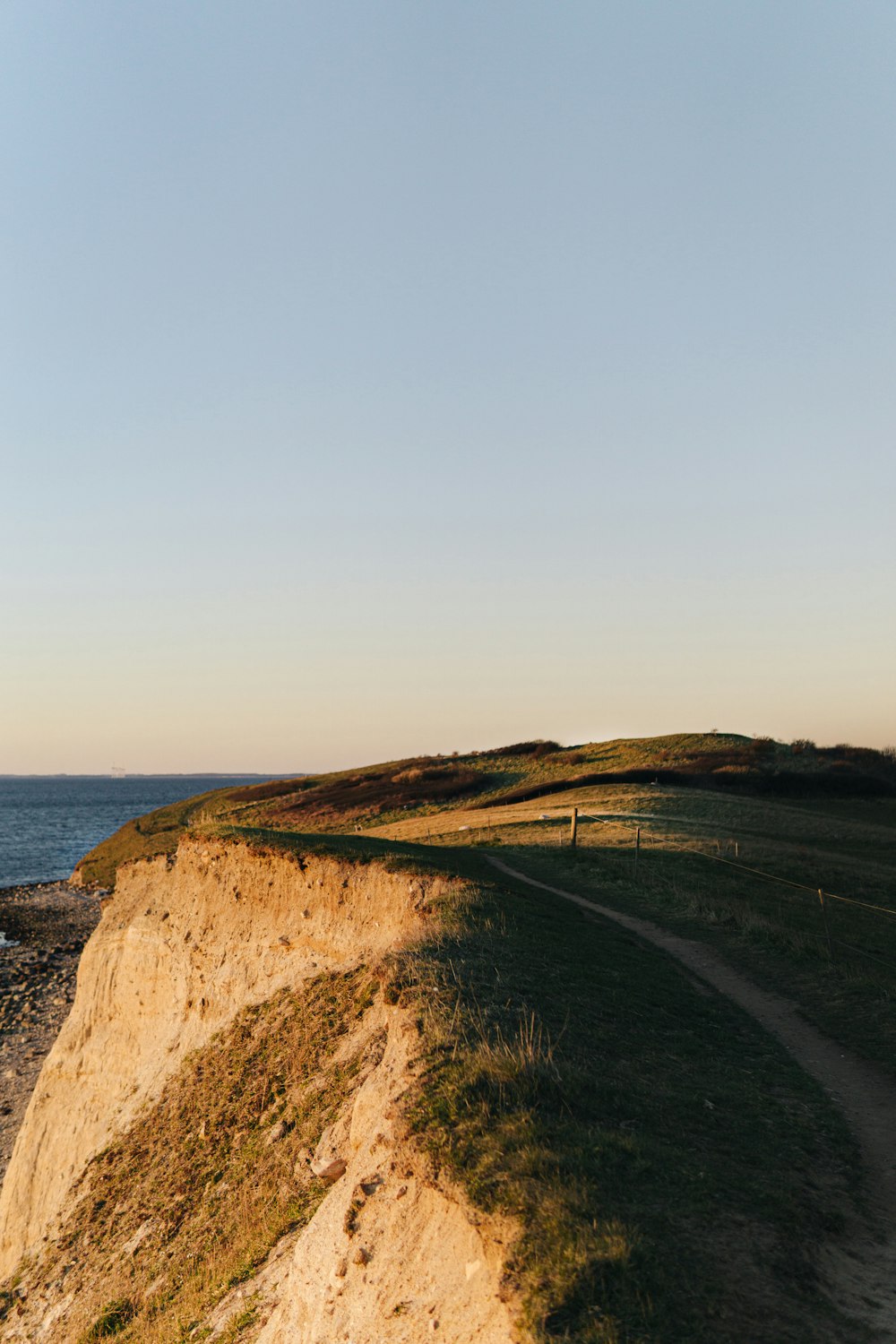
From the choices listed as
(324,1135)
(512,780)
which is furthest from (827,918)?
(512,780)

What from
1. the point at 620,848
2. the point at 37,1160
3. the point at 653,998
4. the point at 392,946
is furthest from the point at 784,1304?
the point at 620,848

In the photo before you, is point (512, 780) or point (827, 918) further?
point (512, 780)

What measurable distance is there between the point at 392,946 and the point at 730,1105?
6413mm

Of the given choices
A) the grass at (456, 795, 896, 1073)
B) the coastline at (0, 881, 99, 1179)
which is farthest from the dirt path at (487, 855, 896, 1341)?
the coastline at (0, 881, 99, 1179)

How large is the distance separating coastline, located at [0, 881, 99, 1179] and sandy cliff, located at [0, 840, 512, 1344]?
5771 millimetres

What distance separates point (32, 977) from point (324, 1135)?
37.1 metres

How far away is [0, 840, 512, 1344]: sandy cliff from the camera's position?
22.1 ft

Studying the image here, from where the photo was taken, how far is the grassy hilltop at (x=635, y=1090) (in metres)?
5.94

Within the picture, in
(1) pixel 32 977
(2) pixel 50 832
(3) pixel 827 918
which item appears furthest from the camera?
(2) pixel 50 832

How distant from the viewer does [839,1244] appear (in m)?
7.27

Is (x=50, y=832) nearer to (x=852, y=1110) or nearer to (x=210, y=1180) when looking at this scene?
(x=210, y=1180)

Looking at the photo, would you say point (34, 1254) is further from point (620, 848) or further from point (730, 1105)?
point (620, 848)

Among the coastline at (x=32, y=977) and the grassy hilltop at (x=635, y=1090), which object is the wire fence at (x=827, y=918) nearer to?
the grassy hilltop at (x=635, y=1090)

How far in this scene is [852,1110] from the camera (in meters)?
11.2
